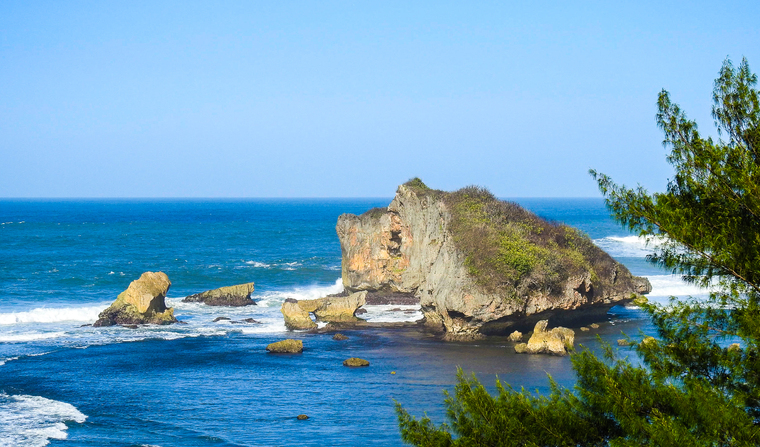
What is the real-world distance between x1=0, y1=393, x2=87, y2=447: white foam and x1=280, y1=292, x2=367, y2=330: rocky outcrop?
20.3 meters

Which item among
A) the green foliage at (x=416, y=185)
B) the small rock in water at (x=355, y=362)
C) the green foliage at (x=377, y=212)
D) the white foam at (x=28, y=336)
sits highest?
the green foliage at (x=416, y=185)

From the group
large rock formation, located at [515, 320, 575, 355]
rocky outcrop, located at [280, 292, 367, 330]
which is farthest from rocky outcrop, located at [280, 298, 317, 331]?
large rock formation, located at [515, 320, 575, 355]

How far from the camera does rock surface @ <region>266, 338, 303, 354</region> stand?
140ft

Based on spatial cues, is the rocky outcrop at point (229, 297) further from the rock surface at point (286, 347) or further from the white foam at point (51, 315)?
the rock surface at point (286, 347)

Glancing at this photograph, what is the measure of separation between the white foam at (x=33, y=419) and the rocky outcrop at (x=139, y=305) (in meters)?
19.1

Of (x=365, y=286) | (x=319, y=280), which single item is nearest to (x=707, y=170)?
(x=365, y=286)

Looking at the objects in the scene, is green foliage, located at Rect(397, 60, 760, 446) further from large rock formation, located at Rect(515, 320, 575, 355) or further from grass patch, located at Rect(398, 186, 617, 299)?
grass patch, located at Rect(398, 186, 617, 299)

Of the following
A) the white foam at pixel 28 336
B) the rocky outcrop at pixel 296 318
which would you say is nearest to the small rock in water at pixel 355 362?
the rocky outcrop at pixel 296 318

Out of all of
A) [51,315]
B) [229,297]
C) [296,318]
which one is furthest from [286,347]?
[51,315]

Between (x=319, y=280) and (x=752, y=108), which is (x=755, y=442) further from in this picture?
(x=319, y=280)

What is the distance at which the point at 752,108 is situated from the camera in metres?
A: 15.9

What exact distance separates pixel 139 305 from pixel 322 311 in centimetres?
1317

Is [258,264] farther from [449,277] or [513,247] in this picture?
[513,247]

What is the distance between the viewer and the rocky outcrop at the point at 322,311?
2000 inches
